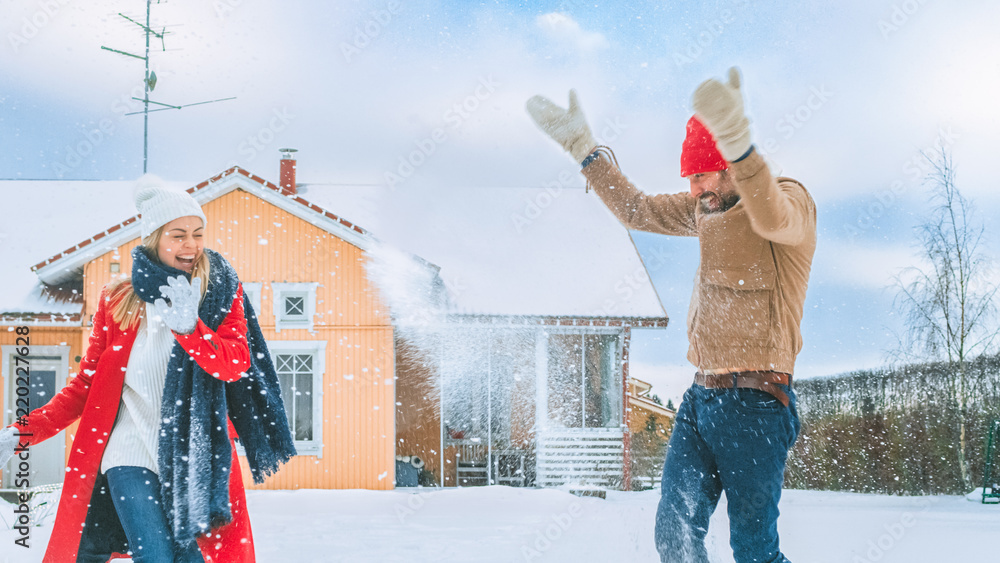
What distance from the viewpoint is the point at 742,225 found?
2.22 meters

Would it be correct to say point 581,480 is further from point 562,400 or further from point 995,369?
point 995,369

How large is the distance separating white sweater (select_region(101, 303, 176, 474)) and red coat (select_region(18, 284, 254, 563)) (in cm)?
2

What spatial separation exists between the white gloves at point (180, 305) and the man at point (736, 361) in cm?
145

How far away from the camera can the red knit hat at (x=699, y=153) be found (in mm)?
2268

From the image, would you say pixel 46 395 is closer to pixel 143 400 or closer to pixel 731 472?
pixel 143 400

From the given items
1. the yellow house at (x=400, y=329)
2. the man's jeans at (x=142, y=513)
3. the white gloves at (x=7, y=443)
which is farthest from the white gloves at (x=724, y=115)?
the yellow house at (x=400, y=329)

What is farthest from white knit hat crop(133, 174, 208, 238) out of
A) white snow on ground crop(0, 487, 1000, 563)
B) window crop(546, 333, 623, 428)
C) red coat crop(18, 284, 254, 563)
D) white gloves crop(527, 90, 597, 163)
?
window crop(546, 333, 623, 428)

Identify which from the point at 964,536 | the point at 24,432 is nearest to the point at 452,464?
the point at 964,536

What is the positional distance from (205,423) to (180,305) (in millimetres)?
389

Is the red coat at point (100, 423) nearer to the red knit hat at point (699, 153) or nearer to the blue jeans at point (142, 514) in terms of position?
the blue jeans at point (142, 514)

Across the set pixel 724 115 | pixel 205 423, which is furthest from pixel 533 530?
pixel 724 115

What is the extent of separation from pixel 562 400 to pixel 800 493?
12.2 ft

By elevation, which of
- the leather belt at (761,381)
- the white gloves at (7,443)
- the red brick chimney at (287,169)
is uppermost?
the red brick chimney at (287,169)

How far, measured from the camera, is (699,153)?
2.29 meters
